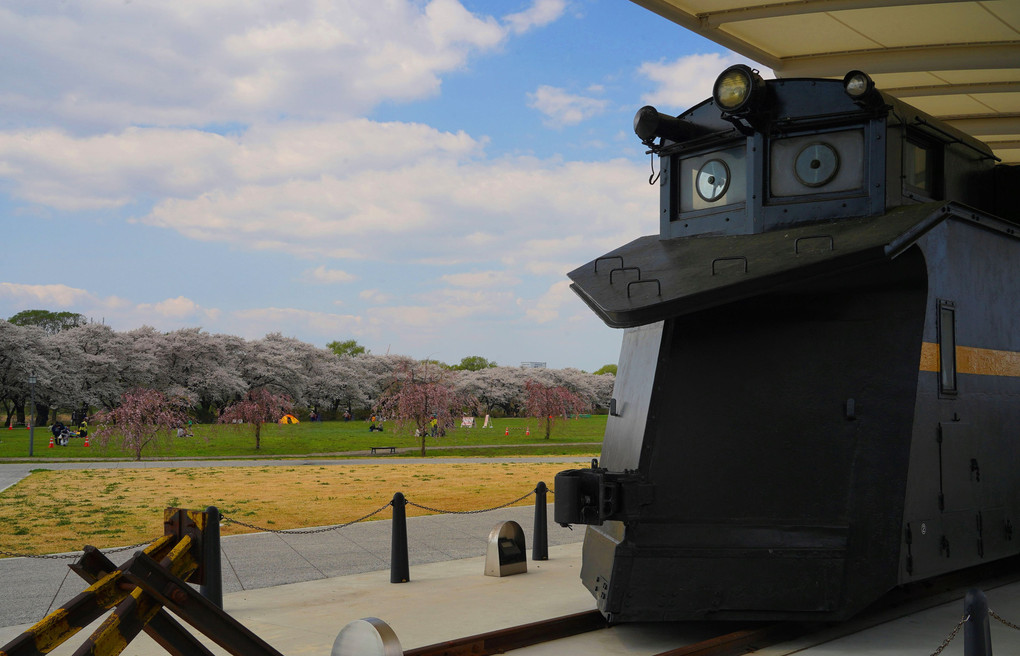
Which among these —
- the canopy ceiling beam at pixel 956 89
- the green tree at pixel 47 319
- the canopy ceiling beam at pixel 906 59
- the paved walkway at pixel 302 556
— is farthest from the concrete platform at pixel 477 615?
the green tree at pixel 47 319

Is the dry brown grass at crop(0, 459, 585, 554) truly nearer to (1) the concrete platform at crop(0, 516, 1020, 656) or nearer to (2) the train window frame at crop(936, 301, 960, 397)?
(1) the concrete platform at crop(0, 516, 1020, 656)

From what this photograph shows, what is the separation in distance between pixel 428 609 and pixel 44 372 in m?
56.3

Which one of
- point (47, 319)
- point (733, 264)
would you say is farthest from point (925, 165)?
point (47, 319)

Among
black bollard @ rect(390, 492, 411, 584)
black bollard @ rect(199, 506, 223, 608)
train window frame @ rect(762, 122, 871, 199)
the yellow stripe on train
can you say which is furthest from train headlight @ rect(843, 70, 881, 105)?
black bollard @ rect(199, 506, 223, 608)

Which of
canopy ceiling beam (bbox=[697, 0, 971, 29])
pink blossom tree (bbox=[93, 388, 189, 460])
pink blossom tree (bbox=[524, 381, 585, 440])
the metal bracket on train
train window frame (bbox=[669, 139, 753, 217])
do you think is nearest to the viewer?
the metal bracket on train

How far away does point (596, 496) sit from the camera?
6590mm

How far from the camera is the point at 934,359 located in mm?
6980

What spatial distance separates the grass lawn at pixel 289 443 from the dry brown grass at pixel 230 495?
10.6m

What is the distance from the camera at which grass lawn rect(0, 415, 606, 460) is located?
39594mm

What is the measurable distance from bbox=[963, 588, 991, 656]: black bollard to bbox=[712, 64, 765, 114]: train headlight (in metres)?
3.86

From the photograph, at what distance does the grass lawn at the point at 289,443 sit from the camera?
39.6m

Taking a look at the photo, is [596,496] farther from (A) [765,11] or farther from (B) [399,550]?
(A) [765,11]

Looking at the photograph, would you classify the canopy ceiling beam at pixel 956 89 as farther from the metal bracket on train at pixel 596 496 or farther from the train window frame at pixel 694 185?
the metal bracket on train at pixel 596 496

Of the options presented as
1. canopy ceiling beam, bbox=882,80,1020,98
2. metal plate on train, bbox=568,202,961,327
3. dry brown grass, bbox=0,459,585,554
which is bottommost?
dry brown grass, bbox=0,459,585,554
